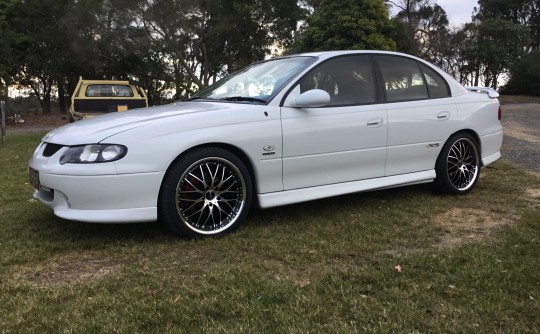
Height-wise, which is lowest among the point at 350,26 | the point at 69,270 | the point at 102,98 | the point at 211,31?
the point at 69,270

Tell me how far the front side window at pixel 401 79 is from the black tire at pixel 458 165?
0.63 meters

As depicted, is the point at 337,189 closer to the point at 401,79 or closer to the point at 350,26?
the point at 401,79

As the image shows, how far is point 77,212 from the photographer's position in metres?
3.47

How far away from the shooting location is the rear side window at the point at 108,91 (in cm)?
1226

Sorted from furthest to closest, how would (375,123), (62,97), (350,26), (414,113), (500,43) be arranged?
(500,43)
(62,97)
(350,26)
(414,113)
(375,123)

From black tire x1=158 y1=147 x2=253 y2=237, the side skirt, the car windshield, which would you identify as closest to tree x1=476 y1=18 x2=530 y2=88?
the side skirt

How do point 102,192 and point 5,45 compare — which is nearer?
point 102,192

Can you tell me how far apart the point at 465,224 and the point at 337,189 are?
1.12 meters

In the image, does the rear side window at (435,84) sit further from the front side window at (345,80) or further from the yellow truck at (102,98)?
the yellow truck at (102,98)

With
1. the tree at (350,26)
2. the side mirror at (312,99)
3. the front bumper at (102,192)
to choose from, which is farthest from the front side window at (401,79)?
the tree at (350,26)

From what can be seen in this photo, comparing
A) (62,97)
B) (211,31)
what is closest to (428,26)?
(211,31)

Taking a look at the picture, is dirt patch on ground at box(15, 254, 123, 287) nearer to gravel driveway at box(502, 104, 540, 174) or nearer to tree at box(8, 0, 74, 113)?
gravel driveway at box(502, 104, 540, 174)

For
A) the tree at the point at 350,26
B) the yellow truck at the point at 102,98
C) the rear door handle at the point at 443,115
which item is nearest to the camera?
the rear door handle at the point at 443,115

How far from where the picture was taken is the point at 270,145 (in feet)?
12.9
